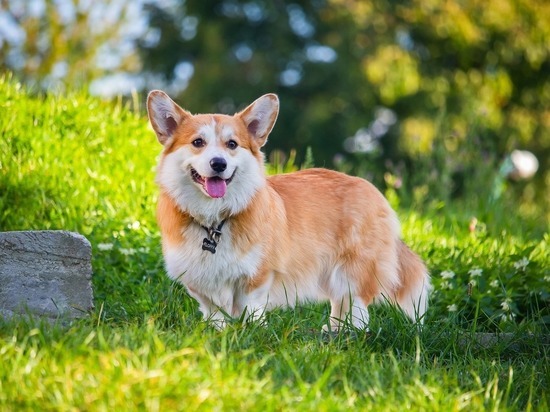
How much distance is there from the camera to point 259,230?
455 centimetres

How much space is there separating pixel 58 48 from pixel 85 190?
11.7m

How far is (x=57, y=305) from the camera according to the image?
4.18m

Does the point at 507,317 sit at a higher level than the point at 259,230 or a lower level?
lower

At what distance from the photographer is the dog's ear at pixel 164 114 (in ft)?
15.2

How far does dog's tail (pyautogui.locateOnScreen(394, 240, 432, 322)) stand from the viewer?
5082mm

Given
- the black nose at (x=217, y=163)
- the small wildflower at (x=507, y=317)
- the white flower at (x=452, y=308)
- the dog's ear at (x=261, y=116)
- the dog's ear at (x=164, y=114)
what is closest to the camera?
the black nose at (x=217, y=163)

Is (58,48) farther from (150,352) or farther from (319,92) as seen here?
(150,352)

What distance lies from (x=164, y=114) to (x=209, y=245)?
822mm

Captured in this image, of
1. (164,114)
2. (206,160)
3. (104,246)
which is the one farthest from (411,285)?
(104,246)

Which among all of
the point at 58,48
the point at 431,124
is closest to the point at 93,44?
the point at 58,48

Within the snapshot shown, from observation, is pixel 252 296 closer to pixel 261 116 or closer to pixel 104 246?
pixel 261 116

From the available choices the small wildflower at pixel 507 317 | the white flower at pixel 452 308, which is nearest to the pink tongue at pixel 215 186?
the white flower at pixel 452 308

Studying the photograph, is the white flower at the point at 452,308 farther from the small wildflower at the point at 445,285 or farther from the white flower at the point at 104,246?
the white flower at the point at 104,246

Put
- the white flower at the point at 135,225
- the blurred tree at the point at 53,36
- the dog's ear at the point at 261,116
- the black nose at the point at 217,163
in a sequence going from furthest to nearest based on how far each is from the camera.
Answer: the blurred tree at the point at 53,36, the white flower at the point at 135,225, the dog's ear at the point at 261,116, the black nose at the point at 217,163
